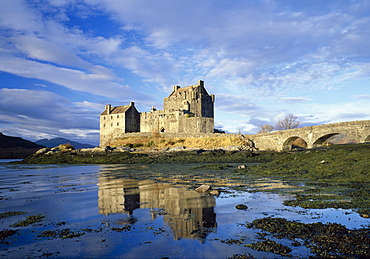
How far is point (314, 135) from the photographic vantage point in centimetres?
4122

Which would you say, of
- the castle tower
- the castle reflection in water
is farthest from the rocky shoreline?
the castle tower

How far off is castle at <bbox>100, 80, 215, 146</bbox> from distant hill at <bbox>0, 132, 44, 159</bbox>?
33691 mm

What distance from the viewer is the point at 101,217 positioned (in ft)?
25.2

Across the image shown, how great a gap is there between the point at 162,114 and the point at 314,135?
4659 cm

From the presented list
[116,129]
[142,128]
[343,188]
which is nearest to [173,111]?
[142,128]

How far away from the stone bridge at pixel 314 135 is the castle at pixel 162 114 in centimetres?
2523

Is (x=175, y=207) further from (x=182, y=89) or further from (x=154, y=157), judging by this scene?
(x=182, y=89)

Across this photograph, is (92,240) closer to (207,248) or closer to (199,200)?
(207,248)

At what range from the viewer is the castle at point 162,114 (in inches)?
3019

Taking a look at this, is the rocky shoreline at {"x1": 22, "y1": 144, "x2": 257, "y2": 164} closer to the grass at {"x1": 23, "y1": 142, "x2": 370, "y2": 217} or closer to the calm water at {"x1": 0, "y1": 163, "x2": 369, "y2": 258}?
the grass at {"x1": 23, "y1": 142, "x2": 370, "y2": 217}

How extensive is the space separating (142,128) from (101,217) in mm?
75033

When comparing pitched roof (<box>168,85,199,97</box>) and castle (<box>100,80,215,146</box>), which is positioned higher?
pitched roof (<box>168,85,199,97</box>)

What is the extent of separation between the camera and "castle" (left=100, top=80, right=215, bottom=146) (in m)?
76.7

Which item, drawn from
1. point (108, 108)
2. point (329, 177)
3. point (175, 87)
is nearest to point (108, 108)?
point (108, 108)
